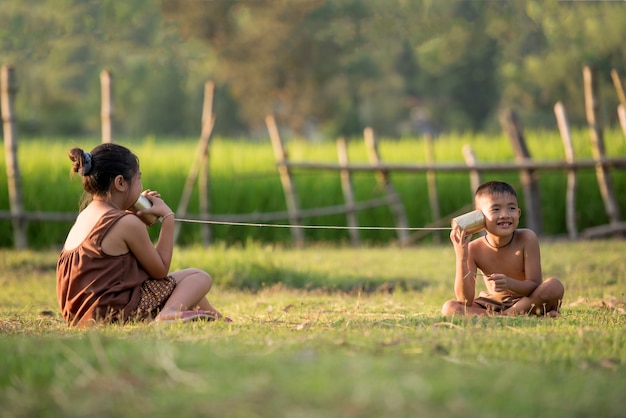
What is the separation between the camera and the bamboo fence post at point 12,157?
1085cm

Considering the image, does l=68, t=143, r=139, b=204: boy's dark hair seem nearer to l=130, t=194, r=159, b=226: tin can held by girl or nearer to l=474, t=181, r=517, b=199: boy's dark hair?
l=130, t=194, r=159, b=226: tin can held by girl

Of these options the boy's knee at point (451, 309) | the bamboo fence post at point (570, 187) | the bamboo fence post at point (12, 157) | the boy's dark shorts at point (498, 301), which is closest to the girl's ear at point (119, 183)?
the boy's knee at point (451, 309)

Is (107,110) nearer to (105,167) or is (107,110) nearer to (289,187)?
(289,187)

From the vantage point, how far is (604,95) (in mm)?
24547

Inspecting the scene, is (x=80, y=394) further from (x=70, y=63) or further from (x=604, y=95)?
(x=70, y=63)

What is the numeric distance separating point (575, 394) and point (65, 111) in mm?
37186

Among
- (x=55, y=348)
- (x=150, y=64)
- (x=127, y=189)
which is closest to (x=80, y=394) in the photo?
(x=55, y=348)

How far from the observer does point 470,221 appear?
5359mm

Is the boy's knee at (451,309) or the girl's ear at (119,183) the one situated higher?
the girl's ear at (119,183)

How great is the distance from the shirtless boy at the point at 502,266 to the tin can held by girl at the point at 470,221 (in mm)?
36

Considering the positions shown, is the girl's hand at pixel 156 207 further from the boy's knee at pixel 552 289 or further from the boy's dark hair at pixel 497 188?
the boy's knee at pixel 552 289

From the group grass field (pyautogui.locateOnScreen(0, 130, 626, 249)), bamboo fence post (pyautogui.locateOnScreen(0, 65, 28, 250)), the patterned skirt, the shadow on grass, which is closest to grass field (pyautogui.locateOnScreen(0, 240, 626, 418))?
the patterned skirt

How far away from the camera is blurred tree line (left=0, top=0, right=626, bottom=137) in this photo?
101ft

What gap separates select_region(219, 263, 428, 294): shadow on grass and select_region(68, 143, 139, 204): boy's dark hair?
3.03 meters
